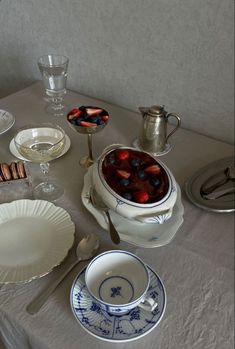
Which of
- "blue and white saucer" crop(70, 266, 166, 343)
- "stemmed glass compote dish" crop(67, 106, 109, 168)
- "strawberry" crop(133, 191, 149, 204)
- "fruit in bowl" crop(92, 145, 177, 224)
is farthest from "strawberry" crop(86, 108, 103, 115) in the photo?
"blue and white saucer" crop(70, 266, 166, 343)

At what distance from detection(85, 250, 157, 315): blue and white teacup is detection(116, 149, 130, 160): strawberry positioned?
17 centimetres

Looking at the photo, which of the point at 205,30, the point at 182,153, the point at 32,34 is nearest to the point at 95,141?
the point at 182,153

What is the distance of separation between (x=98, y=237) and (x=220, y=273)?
18 cm

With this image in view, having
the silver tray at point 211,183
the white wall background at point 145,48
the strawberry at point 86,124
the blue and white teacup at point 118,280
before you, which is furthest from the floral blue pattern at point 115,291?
the white wall background at point 145,48

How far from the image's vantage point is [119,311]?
0.41 m

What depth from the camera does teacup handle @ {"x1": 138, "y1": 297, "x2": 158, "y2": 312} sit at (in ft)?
1.38

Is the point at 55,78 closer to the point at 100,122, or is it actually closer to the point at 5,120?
the point at 5,120

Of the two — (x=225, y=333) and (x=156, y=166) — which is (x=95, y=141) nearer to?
(x=156, y=166)

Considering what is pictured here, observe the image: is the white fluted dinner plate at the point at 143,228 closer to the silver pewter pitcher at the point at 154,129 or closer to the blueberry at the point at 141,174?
the blueberry at the point at 141,174

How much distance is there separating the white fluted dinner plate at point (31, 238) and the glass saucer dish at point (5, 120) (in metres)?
0.25

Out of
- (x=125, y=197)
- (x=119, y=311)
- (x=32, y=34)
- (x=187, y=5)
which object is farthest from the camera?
(x=32, y=34)

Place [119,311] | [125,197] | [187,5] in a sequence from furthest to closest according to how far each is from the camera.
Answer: [187,5]
[125,197]
[119,311]

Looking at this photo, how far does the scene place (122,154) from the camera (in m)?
0.59

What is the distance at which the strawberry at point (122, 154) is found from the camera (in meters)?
0.59
